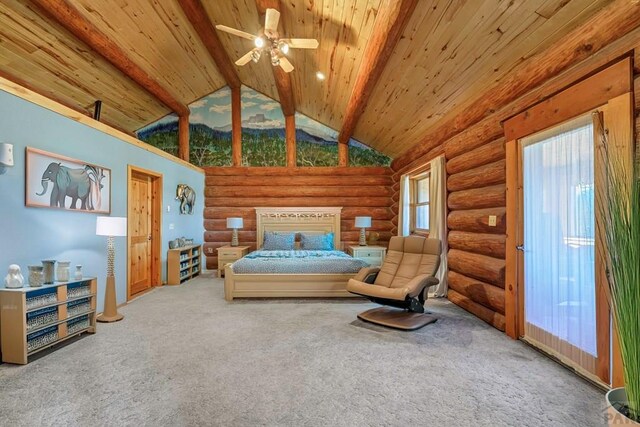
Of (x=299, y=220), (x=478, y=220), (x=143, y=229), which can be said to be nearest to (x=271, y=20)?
(x=478, y=220)

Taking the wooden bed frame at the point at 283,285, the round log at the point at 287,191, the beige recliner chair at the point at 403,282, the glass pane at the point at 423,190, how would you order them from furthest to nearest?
the round log at the point at 287,191, the glass pane at the point at 423,190, the wooden bed frame at the point at 283,285, the beige recliner chair at the point at 403,282

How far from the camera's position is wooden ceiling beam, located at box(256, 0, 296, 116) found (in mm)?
3801

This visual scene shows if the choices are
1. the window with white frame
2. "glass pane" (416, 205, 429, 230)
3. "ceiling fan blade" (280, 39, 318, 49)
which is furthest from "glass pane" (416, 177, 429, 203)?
"ceiling fan blade" (280, 39, 318, 49)

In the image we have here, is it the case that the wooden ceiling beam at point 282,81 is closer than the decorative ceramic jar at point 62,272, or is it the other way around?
the decorative ceramic jar at point 62,272

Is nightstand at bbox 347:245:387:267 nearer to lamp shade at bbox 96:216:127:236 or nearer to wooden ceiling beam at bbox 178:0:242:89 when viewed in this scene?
lamp shade at bbox 96:216:127:236

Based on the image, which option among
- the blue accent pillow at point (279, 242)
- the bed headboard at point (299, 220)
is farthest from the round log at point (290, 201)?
the blue accent pillow at point (279, 242)

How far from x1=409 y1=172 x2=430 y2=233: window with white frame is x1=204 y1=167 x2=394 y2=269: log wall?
3.41ft

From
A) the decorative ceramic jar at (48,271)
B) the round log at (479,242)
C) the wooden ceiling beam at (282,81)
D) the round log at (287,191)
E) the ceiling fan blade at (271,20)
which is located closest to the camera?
the decorative ceramic jar at (48,271)

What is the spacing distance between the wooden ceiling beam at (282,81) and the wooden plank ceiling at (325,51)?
0.44ft

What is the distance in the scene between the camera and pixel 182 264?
6094 millimetres

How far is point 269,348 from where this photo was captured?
115 inches

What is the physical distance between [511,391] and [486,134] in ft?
8.91

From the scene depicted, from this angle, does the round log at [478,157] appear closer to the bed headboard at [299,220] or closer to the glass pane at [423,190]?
the glass pane at [423,190]

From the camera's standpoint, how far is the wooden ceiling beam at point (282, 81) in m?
3.80
